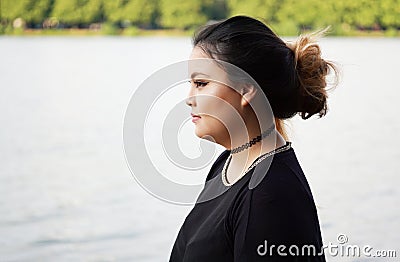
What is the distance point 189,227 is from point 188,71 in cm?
24

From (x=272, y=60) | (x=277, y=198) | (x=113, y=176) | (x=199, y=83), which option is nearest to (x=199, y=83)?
(x=199, y=83)

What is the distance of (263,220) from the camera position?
1139 mm

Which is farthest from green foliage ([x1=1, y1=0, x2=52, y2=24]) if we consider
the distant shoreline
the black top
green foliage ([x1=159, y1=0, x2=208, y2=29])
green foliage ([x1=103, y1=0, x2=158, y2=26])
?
the black top

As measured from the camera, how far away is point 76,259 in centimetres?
426

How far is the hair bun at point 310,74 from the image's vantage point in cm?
133

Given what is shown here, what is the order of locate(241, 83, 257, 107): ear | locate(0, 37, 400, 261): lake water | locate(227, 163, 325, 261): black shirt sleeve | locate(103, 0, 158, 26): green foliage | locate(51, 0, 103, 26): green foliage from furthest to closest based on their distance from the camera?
locate(103, 0, 158, 26): green foliage
locate(51, 0, 103, 26): green foliage
locate(0, 37, 400, 261): lake water
locate(241, 83, 257, 107): ear
locate(227, 163, 325, 261): black shirt sleeve

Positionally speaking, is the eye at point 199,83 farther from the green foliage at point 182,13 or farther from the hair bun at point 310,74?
the green foliage at point 182,13

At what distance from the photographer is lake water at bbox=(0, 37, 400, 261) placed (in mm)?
4473

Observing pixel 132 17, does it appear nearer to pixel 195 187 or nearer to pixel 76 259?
pixel 76 259

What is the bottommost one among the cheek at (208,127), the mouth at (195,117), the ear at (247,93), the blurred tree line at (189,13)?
the cheek at (208,127)

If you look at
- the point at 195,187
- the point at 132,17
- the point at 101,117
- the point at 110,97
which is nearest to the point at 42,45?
the point at 132,17

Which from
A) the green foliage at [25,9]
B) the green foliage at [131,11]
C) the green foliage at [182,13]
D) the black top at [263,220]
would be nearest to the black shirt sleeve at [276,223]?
the black top at [263,220]

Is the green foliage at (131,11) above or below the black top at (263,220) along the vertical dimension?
above

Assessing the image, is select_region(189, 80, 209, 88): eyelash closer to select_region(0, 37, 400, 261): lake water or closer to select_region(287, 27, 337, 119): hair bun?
select_region(287, 27, 337, 119): hair bun
